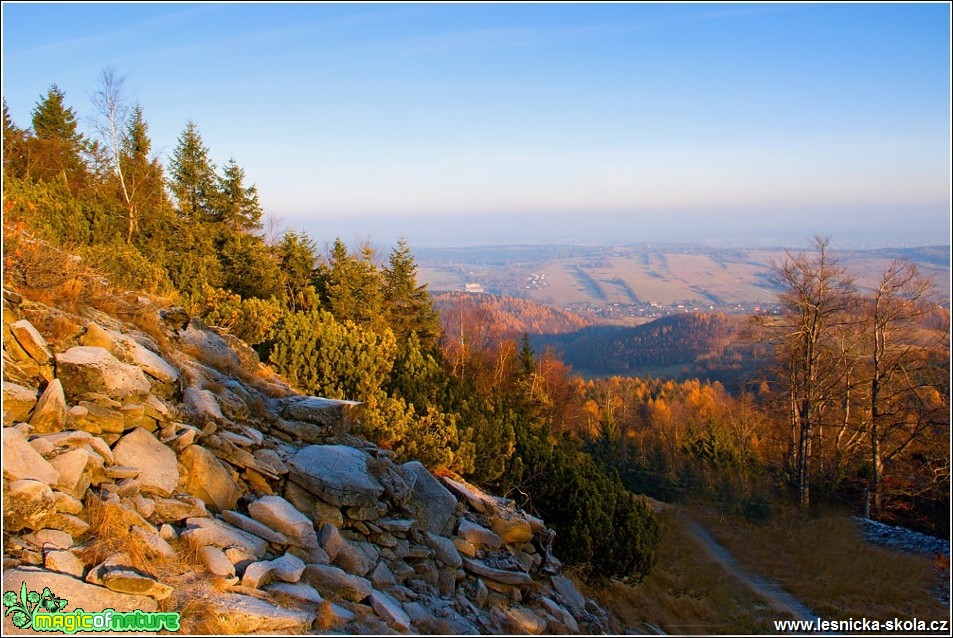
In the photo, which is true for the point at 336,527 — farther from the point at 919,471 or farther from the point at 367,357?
the point at 919,471

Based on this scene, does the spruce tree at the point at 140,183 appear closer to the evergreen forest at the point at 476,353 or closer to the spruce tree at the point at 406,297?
the evergreen forest at the point at 476,353

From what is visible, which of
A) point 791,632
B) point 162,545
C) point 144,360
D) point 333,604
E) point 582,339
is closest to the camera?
point 162,545

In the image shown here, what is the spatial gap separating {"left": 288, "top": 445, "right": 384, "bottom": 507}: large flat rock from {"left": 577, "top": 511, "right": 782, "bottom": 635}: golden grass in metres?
3.84

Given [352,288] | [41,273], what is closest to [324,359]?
[41,273]

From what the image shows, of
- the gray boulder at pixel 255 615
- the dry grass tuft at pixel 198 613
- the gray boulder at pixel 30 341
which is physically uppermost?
the gray boulder at pixel 30 341

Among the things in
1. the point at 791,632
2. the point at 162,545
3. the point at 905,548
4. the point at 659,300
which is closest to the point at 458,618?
the point at 162,545

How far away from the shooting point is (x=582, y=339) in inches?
4301

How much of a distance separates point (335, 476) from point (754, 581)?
9.77 m

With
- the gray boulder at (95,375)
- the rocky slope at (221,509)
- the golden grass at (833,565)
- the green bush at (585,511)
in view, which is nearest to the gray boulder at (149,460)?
the rocky slope at (221,509)

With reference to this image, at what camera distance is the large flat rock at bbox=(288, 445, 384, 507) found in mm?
5844

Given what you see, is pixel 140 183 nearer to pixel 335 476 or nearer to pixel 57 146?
pixel 57 146

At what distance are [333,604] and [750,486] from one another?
54.5 ft

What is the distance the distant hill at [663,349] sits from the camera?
86000 millimetres

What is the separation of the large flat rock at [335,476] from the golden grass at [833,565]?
8.38m
